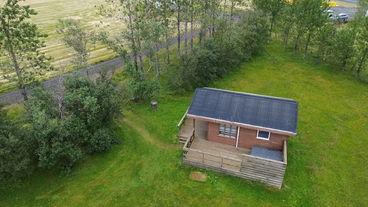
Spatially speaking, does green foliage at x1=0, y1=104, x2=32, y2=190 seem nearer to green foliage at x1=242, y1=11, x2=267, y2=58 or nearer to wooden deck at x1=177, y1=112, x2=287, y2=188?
wooden deck at x1=177, y1=112, x2=287, y2=188

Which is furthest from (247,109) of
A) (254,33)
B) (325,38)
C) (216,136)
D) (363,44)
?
(325,38)

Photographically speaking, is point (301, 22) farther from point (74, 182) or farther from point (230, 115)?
point (74, 182)

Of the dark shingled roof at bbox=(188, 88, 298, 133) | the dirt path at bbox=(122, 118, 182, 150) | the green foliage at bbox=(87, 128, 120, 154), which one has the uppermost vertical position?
the dark shingled roof at bbox=(188, 88, 298, 133)

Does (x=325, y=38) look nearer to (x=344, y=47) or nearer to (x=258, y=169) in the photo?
(x=344, y=47)

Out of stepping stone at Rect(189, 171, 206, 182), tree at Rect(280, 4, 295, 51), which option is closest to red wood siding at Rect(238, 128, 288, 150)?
stepping stone at Rect(189, 171, 206, 182)

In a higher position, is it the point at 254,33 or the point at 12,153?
the point at 254,33

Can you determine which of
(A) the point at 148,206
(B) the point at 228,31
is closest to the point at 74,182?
(A) the point at 148,206
